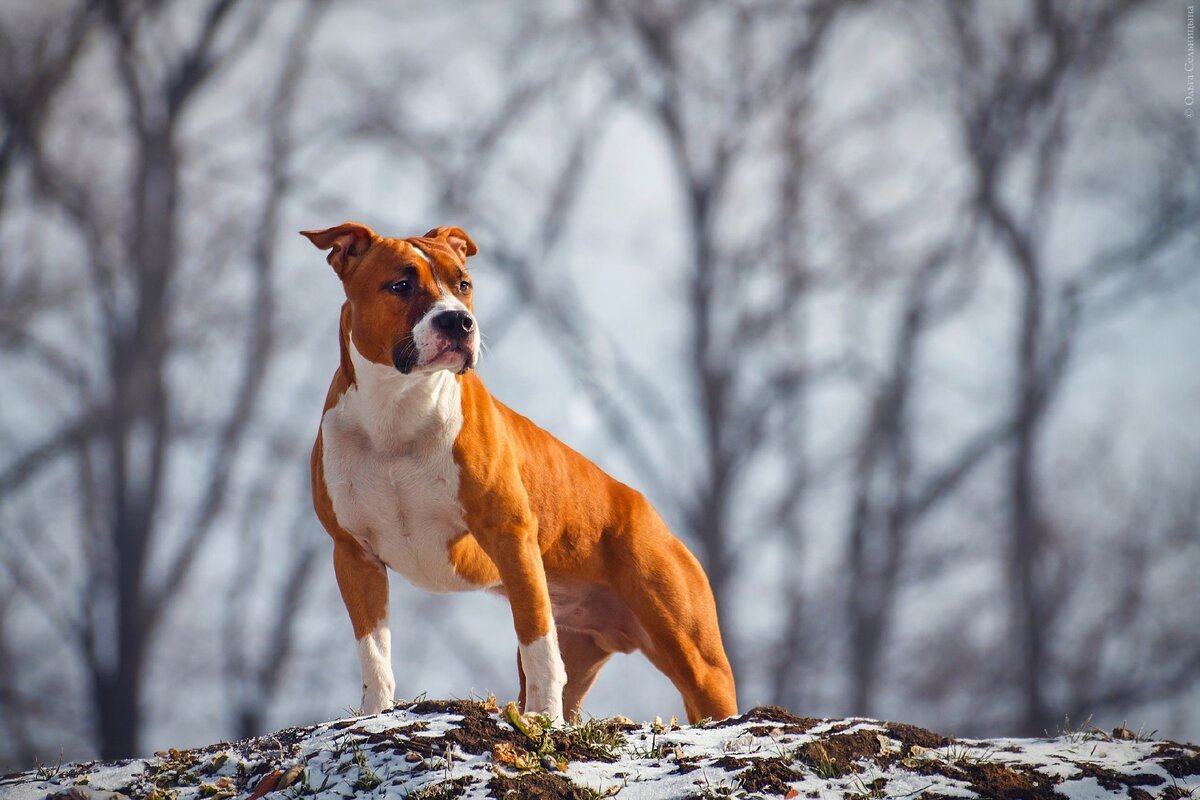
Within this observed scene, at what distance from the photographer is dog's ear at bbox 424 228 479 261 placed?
20.3 ft

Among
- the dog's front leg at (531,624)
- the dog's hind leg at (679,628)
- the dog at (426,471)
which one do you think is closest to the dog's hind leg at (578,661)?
the dog's hind leg at (679,628)

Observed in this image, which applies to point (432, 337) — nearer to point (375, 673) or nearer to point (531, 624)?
point (531, 624)

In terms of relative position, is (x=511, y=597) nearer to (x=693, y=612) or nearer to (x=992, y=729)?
(x=693, y=612)

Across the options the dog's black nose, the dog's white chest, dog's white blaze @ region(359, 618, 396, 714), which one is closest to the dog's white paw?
dog's white blaze @ region(359, 618, 396, 714)

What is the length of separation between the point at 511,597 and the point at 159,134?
14106mm

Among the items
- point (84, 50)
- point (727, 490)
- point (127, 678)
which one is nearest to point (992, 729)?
point (727, 490)

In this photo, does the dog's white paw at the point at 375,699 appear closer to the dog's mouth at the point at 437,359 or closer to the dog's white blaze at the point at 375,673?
the dog's white blaze at the point at 375,673

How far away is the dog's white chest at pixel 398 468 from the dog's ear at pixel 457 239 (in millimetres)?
821

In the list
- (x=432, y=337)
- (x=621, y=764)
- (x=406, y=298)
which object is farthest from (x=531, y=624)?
(x=406, y=298)

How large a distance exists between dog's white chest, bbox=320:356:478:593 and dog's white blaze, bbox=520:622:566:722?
2.01 feet

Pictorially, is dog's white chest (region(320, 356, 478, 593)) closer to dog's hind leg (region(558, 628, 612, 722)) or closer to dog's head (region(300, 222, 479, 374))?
dog's head (region(300, 222, 479, 374))

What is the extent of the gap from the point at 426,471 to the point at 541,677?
3.64ft

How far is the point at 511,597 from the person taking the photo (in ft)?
18.5

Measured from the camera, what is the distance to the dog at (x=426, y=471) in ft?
18.2
